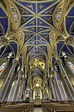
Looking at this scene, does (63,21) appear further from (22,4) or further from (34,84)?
(34,84)

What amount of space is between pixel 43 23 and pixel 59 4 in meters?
3.65

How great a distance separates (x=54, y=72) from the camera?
1880 cm

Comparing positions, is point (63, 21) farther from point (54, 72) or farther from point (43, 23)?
point (54, 72)

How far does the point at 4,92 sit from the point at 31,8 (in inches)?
447

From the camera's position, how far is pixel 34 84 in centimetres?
3947

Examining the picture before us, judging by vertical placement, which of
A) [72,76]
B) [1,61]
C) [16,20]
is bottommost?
[72,76]

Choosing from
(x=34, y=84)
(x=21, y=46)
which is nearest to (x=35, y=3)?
(x=21, y=46)

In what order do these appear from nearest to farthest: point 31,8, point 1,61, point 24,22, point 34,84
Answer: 1. point 31,8
2. point 24,22
3. point 1,61
4. point 34,84

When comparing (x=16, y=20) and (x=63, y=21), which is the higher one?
(x=16, y=20)

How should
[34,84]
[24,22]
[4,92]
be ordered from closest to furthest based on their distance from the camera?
[4,92] → [24,22] → [34,84]

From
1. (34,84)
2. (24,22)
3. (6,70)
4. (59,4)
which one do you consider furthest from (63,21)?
(34,84)

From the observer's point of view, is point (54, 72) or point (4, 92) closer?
point (4, 92)

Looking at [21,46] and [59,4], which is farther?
[21,46]

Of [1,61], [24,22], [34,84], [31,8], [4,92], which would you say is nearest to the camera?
[4,92]
